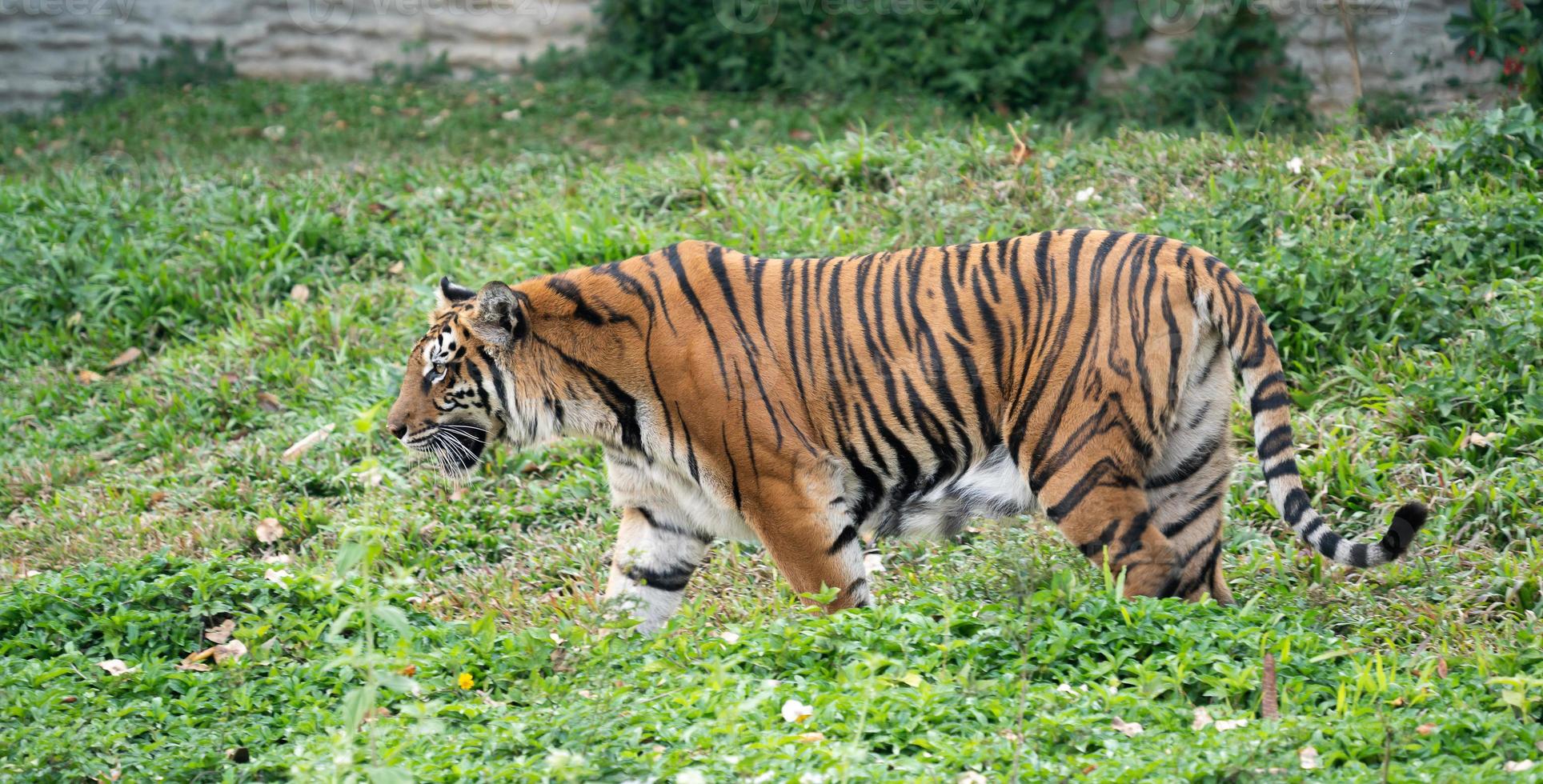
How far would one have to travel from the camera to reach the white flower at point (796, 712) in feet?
11.0

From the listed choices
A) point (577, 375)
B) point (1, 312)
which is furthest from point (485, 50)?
point (577, 375)

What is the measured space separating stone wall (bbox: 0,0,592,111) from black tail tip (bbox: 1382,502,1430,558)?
360 inches

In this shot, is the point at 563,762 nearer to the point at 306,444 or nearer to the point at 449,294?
the point at 449,294

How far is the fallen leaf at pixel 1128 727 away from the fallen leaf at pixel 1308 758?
0.34m

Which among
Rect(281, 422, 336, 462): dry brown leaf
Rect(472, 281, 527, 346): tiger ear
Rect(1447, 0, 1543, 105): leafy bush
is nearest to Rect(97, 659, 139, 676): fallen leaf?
Rect(472, 281, 527, 346): tiger ear

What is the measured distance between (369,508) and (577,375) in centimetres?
168

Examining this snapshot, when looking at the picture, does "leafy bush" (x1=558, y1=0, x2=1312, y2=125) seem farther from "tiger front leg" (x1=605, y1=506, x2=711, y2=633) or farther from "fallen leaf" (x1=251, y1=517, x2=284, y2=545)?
"fallen leaf" (x1=251, y1=517, x2=284, y2=545)

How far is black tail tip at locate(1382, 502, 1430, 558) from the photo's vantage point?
368 centimetres

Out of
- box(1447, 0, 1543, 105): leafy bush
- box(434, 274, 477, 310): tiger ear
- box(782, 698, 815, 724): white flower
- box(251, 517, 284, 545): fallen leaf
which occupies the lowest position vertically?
box(251, 517, 284, 545): fallen leaf

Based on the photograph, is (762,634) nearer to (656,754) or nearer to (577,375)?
(656,754)

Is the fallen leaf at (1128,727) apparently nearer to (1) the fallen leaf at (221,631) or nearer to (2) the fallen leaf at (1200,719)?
(2) the fallen leaf at (1200,719)

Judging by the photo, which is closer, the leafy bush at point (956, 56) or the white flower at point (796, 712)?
the white flower at point (796, 712)

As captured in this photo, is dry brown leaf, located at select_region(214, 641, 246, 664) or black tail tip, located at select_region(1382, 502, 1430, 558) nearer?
black tail tip, located at select_region(1382, 502, 1430, 558)

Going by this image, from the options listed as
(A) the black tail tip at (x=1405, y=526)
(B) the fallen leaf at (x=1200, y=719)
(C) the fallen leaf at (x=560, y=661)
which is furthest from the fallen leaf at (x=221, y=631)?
(A) the black tail tip at (x=1405, y=526)
